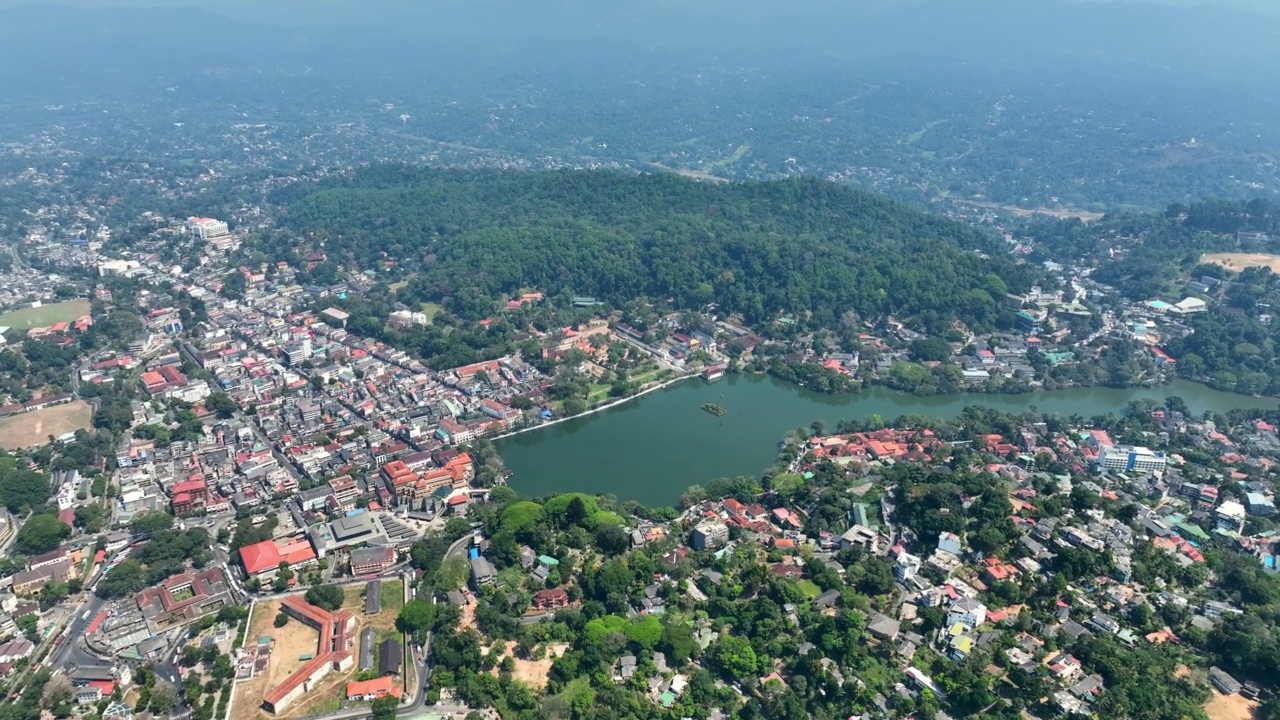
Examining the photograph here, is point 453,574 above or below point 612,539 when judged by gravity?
below

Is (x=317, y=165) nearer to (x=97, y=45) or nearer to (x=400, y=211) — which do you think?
(x=400, y=211)

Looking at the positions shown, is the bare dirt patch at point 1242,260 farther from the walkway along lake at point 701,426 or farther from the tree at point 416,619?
the tree at point 416,619

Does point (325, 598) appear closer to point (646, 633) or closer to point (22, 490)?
point (646, 633)

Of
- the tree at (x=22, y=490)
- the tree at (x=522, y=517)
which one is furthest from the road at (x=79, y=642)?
the tree at (x=522, y=517)

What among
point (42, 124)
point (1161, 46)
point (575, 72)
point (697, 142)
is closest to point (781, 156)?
point (697, 142)

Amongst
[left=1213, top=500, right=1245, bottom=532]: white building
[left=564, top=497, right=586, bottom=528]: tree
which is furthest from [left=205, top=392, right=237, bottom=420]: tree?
[left=1213, top=500, right=1245, bottom=532]: white building

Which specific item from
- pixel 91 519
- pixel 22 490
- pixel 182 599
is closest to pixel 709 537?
pixel 182 599

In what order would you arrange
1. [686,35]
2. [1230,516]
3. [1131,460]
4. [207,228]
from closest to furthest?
[1230,516] → [1131,460] → [207,228] → [686,35]

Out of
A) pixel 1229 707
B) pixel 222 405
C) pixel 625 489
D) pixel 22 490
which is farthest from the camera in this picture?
pixel 222 405
